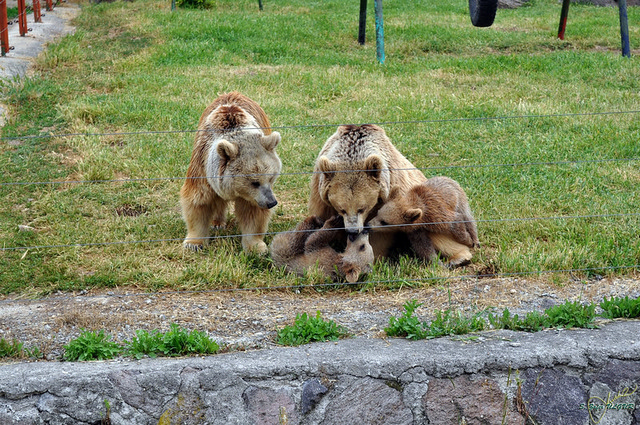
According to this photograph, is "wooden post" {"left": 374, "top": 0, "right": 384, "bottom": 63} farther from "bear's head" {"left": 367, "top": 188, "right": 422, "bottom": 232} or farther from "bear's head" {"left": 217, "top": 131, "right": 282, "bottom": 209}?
"bear's head" {"left": 367, "top": 188, "right": 422, "bottom": 232}

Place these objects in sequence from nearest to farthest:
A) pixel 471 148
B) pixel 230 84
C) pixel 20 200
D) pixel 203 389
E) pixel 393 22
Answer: pixel 203 389
pixel 20 200
pixel 471 148
pixel 230 84
pixel 393 22

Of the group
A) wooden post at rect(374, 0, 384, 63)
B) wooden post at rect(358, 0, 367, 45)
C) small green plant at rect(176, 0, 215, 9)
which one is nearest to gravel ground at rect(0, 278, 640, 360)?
wooden post at rect(374, 0, 384, 63)

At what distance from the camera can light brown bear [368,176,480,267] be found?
5.32 metres

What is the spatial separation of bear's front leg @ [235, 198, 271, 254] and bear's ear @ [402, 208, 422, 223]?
1.29 m

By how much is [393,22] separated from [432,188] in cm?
1045

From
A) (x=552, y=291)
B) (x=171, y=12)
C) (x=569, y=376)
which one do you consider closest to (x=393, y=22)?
(x=171, y=12)

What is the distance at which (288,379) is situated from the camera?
3881mm

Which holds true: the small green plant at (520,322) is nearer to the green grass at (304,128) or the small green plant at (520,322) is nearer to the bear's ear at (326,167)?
the green grass at (304,128)

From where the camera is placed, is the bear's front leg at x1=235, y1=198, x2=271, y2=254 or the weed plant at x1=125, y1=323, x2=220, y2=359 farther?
the bear's front leg at x1=235, y1=198, x2=271, y2=254

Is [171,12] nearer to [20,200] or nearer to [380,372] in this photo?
[20,200]

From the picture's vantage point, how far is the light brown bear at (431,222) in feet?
17.5

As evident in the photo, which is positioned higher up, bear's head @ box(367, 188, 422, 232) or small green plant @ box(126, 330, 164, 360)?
bear's head @ box(367, 188, 422, 232)

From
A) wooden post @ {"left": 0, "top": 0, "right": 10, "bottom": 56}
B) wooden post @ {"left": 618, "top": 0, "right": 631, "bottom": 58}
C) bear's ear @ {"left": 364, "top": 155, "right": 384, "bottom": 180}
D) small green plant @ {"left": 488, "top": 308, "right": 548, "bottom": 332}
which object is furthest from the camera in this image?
wooden post @ {"left": 618, "top": 0, "right": 631, "bottom": 58}

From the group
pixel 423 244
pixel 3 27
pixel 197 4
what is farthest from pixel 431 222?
pixel 197 4
